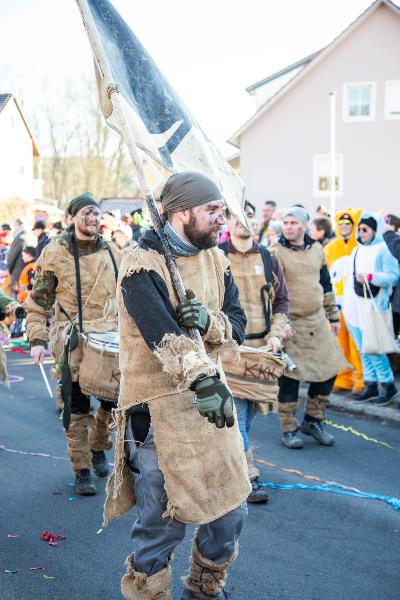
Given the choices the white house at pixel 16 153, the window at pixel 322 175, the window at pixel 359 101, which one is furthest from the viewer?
the white house at pixel 16 153

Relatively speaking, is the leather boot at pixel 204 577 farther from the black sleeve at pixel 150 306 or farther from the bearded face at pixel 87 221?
the bearded face at pixel 87 221

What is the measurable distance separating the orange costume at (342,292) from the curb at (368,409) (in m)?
0.41

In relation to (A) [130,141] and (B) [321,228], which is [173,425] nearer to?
(A) [130,141]

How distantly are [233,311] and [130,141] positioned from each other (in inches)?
37.8

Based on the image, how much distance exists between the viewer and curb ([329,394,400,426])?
7.55 metres

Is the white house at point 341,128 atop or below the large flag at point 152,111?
atop

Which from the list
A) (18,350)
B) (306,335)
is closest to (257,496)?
(306,335)

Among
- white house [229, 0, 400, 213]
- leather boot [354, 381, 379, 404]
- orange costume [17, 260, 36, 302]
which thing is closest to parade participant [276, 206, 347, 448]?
leather boot [354, 381, 379, 404]

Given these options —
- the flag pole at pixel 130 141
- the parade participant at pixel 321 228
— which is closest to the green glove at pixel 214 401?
the flag pole at pixel 130 141

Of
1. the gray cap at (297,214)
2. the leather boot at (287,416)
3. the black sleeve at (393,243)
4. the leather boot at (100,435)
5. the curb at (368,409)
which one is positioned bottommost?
the curb at (368,409)

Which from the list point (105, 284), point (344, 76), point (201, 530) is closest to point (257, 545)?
point (201, 530)

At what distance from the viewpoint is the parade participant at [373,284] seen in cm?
791

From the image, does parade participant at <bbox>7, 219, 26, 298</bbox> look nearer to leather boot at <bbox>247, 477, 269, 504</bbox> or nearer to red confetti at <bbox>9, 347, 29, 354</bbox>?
red confetti at <bbox>9, 347, 29, 354</bbox>

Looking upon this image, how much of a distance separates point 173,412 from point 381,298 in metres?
5.56
